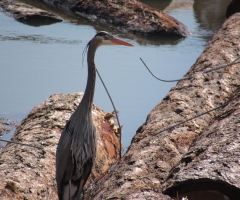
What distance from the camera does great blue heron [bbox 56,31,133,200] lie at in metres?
2.92

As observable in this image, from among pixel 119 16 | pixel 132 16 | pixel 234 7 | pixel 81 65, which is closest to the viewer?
pixel 81 65

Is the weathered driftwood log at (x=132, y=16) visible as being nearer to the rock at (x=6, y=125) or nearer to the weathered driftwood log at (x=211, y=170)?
the rock at (x=6, y=125)

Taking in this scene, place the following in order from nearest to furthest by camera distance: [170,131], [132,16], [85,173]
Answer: [85,173]
[170,131]
[132,16]

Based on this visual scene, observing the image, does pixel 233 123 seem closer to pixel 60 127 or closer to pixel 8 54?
pixel 60 127

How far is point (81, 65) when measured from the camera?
6.04 metres

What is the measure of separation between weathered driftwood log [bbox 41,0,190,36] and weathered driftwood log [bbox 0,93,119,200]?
12.7ft

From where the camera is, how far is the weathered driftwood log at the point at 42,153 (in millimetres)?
2900

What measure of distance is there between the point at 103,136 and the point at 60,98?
478 mm

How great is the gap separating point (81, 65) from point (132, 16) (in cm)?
222

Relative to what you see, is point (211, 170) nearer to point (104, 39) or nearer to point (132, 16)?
point (104, 39)

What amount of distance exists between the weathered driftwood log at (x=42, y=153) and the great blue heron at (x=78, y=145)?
16 centimetres

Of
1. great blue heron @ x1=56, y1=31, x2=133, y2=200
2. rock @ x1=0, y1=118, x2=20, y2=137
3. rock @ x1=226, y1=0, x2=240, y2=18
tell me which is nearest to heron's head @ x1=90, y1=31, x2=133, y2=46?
great blue heron @ x1=56, y1=31, x2=133, y2=200

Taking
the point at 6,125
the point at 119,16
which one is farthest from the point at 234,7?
the point at 6,125

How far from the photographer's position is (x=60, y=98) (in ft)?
13.0
